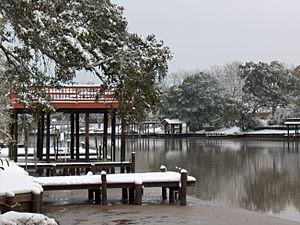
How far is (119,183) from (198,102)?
5445 cm

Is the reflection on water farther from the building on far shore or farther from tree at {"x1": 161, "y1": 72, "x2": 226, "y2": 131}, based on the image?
the building on far shore

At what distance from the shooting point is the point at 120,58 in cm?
733

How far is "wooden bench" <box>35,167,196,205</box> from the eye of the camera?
13.3 metres

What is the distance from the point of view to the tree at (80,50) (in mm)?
6566

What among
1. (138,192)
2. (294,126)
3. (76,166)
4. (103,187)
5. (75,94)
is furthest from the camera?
(294,126)

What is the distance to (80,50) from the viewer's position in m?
6.86

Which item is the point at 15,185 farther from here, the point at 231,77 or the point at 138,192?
the point at 231,77

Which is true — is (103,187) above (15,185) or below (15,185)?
below

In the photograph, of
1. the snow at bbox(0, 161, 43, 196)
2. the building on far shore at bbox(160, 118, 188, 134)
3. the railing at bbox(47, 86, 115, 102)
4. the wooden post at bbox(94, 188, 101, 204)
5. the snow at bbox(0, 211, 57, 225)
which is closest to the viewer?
the snow at bbox(0, 211, 57, 225)

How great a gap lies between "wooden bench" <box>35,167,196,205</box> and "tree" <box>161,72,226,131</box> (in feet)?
172

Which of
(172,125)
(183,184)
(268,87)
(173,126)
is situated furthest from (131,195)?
(173,126)

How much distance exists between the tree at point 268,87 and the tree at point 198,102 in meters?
4.16

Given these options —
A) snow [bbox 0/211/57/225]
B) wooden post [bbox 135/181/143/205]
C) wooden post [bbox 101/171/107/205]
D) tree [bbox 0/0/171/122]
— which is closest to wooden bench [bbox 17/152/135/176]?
wooden post [bbox 101/171/107/205]

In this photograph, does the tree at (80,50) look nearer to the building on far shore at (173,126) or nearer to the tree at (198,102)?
the tree at (198,102)
